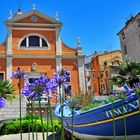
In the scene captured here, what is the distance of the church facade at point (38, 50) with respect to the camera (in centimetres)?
2939

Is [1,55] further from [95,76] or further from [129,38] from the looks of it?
[95,76]

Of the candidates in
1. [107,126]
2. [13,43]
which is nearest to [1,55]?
[13,43]

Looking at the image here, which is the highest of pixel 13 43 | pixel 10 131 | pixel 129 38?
pixel 129 38

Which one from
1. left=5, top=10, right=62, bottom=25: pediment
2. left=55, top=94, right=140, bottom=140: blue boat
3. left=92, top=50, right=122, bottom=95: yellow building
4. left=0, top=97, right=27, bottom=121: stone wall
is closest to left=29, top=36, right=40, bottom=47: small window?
left=5, top=10, right=62, bottom=25: pediment

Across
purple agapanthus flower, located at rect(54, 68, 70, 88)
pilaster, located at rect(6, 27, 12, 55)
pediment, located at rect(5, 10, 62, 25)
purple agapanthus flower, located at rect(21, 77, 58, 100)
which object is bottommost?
purple agapanthus flower, located at rect(21, 77, 58, 100)

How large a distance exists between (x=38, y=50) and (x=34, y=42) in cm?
104

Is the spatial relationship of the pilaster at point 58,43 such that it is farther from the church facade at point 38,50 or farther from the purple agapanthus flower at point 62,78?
the purple agapanthus flower at point 62,78

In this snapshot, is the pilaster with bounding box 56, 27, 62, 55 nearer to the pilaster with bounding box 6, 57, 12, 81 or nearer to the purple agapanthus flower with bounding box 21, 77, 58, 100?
the pilaster with bounding box 6, 57, 12, 81

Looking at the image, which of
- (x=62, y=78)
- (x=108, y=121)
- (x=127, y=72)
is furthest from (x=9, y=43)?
(x=62, y=78)

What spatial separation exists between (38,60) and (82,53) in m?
4.61

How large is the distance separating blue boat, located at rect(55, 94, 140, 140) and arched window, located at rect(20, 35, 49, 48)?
21.7 m

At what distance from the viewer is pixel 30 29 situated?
100ft

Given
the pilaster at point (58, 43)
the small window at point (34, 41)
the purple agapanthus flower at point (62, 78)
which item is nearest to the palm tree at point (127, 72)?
the pilaster at point (58, 43)

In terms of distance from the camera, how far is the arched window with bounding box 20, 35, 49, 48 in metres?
30.2
